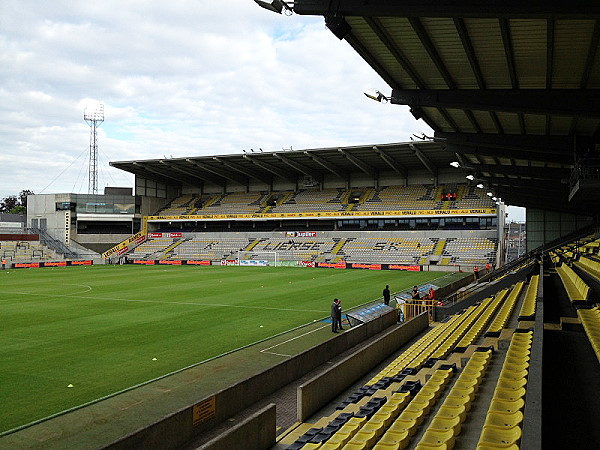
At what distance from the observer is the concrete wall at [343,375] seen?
914cm

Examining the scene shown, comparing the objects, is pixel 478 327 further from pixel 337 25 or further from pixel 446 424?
pixel 337 25

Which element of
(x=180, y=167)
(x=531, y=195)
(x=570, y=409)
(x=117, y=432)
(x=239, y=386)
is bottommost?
(x=117, y=432)

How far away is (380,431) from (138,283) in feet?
105

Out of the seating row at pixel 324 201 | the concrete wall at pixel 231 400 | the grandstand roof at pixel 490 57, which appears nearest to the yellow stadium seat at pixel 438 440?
the concrete wall at pixel 231 400

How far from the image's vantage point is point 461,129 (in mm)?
18797

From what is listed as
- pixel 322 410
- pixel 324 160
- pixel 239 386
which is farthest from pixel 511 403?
pixel 324 160

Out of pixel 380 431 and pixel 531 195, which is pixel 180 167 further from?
pixel 380 431

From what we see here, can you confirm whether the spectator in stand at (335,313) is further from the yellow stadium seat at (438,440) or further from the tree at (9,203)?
the tree at (9,203)

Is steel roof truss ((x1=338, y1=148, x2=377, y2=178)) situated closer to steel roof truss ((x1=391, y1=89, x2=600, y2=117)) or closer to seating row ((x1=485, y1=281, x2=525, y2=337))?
seating row ((x1=485, y1=281, x2=525, y2=337))

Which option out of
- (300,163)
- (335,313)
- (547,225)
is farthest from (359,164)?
(335,313)

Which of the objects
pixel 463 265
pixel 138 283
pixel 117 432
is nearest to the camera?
pixel 117 432

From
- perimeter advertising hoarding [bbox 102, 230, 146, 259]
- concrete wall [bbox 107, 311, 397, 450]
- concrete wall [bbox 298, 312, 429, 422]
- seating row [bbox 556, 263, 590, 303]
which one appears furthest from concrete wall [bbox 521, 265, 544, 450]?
perimeter advertising hoarding [bbox 102, 230, 146, 259]

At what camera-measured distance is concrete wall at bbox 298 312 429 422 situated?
914 centimetres

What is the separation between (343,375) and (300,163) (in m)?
53.4
